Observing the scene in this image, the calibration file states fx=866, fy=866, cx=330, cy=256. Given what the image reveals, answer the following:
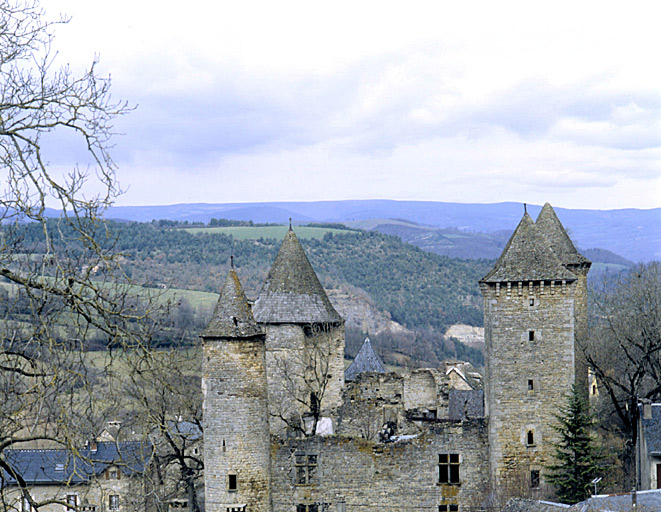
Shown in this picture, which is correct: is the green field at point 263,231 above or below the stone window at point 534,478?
above

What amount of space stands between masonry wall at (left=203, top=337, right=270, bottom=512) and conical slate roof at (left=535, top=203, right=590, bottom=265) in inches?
572

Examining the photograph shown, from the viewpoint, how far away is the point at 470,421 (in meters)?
31.1

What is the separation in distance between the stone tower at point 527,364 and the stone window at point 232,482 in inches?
353

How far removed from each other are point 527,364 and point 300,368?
1041 cm

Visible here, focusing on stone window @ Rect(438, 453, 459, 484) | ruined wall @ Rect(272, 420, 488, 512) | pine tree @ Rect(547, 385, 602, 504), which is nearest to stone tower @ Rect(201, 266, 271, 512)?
ruined wall @ Rect(272, 420, 488, 512)

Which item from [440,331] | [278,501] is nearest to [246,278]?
[440,331]

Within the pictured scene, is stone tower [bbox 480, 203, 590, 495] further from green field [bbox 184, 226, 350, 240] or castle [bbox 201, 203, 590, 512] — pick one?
green field [bbox 184, 226, 350, 240]

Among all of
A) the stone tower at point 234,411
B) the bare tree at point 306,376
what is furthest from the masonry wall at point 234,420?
the bare tree at point 306,376

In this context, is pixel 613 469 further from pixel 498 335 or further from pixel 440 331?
pixel 440 331

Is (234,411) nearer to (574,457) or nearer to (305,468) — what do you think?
(305,468)

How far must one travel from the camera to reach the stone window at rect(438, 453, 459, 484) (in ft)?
101

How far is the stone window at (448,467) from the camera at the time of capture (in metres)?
30.7

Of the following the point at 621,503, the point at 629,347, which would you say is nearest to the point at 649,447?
the point at 621,503

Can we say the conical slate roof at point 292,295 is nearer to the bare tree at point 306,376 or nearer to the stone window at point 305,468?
the bare tree at point 306,376
